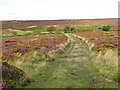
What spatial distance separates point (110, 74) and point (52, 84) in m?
4.67

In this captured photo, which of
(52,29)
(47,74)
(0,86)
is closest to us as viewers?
(0,86)

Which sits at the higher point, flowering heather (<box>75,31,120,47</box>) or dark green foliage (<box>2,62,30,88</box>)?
flowering heather (<box>75,31,120,47</box>)

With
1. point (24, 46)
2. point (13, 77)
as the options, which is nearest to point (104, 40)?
point (24, 46)

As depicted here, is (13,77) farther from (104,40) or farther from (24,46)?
(104,40)

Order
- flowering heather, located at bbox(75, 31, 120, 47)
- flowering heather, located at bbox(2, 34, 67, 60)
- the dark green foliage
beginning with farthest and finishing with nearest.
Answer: flowering heather, located at bbox(75, 31, 120, 47) < flowering heather, located at bbox(2, 34, 67, 60) < the dark green foliage

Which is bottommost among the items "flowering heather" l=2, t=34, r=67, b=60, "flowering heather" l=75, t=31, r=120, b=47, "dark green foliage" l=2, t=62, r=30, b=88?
"dark green foliage" l=2, t=62, r=30, b=88

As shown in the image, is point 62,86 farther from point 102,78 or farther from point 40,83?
point 102,78

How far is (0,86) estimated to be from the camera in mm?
8914

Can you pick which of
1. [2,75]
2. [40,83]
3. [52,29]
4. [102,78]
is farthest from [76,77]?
[52,29]

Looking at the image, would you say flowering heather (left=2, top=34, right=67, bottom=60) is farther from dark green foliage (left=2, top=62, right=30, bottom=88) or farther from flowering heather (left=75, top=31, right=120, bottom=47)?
flowering heather (left=75, top=31, right=120, bottom=47)

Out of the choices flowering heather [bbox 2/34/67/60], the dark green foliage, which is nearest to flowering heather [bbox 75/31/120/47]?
flowering heather [bbox 2/34/67/60]

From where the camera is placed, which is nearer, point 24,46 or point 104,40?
point 24,46

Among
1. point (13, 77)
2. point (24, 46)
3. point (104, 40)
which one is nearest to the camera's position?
point (13, 77)

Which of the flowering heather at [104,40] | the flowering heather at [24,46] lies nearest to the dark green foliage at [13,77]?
the flowering heather at [24,46]
